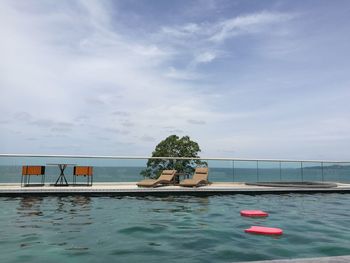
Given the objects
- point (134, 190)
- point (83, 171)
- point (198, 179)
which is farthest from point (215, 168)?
point (83, 171)

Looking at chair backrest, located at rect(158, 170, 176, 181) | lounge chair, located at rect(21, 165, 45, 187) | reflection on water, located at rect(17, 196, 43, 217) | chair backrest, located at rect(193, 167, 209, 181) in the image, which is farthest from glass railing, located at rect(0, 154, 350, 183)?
reflection on water, located at rect(17, 196, 43, 217)

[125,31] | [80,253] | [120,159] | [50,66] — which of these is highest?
[125,31]

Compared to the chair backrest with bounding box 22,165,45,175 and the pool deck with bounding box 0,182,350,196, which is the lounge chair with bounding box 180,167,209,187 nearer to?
the pool deck with bounding box 0,182,350,196

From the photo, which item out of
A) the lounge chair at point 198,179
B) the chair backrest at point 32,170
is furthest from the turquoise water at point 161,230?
the lounge chair at point 198,179

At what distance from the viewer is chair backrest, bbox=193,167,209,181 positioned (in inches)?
479

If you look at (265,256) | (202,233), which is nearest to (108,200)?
(202,233)

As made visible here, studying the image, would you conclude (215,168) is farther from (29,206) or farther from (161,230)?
(161,230)

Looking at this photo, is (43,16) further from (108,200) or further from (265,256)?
(265,256)

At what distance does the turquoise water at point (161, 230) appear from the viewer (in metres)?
4.43

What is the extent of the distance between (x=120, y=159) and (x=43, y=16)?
5.66m

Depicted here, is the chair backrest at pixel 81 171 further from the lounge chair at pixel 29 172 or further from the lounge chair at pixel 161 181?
the lounge chair at pixel 161 181

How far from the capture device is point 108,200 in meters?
9.44

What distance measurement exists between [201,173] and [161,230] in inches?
263

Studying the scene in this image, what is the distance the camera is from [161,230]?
19.3 ft
